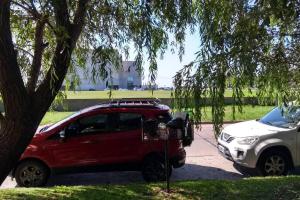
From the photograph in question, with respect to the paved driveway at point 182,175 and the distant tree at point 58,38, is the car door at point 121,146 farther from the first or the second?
the distant tree at point 58,38

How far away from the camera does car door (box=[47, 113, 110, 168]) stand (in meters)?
10.5

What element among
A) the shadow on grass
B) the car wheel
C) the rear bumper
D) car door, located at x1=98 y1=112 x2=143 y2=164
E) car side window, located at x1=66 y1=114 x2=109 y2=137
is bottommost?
the shadow on grass

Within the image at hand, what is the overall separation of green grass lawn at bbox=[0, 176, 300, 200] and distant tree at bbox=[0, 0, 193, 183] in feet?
5.31

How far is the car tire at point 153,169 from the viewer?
10.5 metres

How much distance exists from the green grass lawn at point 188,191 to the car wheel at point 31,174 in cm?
196

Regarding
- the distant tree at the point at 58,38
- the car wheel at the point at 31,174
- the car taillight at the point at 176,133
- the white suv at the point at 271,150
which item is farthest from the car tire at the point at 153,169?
the distant tree at the point at 58,38

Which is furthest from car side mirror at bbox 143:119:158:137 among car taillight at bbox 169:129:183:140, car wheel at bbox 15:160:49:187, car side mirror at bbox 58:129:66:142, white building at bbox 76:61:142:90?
car wheel at bbox 15:160:49:187

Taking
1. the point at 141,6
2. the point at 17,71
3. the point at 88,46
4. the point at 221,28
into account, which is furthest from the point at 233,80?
the point at 88,46

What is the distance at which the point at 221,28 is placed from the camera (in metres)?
5.43

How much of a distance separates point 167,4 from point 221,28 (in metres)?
0.84

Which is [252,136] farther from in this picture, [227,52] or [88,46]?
[227,52]

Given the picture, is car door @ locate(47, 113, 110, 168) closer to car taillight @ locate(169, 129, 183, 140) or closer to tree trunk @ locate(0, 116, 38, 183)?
car taillight @ locate(169, 129, 183, 140)

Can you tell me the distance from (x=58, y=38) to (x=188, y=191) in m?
3.37

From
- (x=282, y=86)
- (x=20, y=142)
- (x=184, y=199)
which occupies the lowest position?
(x=184, y=199)
